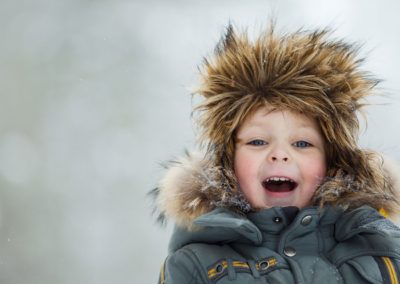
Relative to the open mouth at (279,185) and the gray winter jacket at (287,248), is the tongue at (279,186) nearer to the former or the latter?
the open mouth at (279,185)

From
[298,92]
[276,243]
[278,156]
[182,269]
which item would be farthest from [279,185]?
[182,269]

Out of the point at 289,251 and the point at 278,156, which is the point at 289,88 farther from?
the point at 289,251

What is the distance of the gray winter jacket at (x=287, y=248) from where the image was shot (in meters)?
2.29

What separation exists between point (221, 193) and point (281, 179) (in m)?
0.21

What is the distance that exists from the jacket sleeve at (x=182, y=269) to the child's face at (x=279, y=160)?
31 cm

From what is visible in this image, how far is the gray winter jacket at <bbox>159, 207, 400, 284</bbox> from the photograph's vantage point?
2.29m

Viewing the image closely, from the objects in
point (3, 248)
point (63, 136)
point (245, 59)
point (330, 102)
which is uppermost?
point (245, 59)

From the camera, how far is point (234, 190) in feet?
8.34

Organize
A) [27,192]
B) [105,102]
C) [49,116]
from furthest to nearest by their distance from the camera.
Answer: [105,102], [49,116], [27,192]

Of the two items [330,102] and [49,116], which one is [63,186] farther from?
[330,102]

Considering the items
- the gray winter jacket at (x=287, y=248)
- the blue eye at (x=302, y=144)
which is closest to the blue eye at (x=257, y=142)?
the blue eye at (x=302, y=144)

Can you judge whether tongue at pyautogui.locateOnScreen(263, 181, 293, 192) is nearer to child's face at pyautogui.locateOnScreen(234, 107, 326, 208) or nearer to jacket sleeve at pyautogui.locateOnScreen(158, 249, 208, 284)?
child's face at pyautogui.locateOnScreen(234, 107, 326, 208)

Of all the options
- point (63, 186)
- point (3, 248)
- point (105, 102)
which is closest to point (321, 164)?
point (3, 248)

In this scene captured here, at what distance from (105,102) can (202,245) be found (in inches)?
1192
